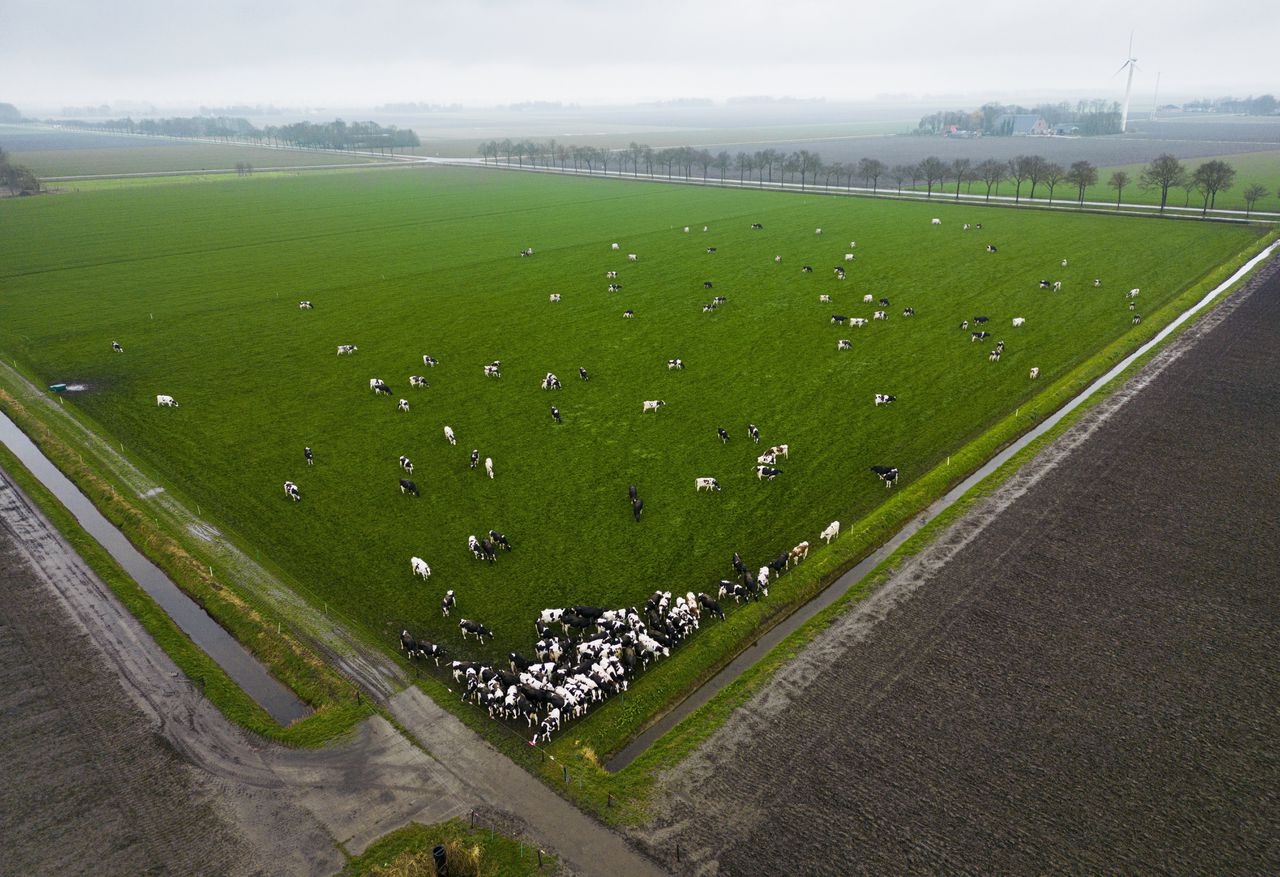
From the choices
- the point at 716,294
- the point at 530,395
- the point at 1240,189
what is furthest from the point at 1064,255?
the point at 1240,189

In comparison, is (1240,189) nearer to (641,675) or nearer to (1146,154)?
(1146,154)

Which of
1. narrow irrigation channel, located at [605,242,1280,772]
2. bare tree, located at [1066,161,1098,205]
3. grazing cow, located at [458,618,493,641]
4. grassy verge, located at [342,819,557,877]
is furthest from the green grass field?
bare tree, located at [1066,161,1098,205]

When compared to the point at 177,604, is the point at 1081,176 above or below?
above

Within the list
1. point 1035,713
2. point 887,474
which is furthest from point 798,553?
point 1035,713

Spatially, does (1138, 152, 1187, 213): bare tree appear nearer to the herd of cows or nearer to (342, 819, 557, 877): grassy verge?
the herd of cows

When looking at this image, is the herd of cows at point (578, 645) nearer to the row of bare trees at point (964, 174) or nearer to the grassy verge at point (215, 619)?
the grassy verge at point (215, 619)

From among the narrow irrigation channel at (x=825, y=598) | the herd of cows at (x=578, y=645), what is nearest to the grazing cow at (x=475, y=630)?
the herd of cows at (x=578, y=645)

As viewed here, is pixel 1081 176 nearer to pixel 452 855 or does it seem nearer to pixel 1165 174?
pixel 1165 174
